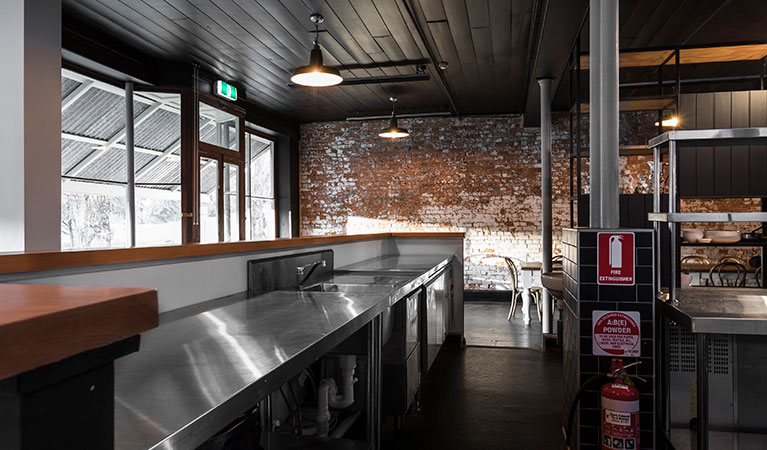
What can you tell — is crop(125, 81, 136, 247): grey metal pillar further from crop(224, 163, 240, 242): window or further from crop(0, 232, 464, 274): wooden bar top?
crop(0, 232, 464, 274): wooden bar top

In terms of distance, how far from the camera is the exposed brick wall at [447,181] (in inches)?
334

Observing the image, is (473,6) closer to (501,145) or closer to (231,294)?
(231,294)

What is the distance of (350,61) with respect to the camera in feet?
19.5

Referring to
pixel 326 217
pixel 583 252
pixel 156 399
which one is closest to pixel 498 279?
pixel 326 217

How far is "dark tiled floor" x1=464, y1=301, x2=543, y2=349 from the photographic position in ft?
18.1

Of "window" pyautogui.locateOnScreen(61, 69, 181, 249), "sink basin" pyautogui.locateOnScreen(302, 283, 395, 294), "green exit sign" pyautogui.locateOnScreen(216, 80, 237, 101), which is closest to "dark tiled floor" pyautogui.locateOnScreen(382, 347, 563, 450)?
"sink basin" pyautogui.locateOnScreen(302, 283, 395, 294)

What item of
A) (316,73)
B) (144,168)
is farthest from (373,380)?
(144,168)

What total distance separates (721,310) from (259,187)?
7.60 metres

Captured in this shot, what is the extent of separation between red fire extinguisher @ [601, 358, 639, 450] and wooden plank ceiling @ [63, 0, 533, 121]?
330cm

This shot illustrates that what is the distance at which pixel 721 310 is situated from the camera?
2156mm

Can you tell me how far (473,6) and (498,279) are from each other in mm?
5096

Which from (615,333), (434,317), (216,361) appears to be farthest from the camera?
(434,317)

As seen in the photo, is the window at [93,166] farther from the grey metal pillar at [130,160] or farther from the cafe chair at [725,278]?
the cafe chair at [725,278]

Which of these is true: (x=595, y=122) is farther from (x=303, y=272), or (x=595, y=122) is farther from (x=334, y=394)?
Answer: (x=334, y=394)
